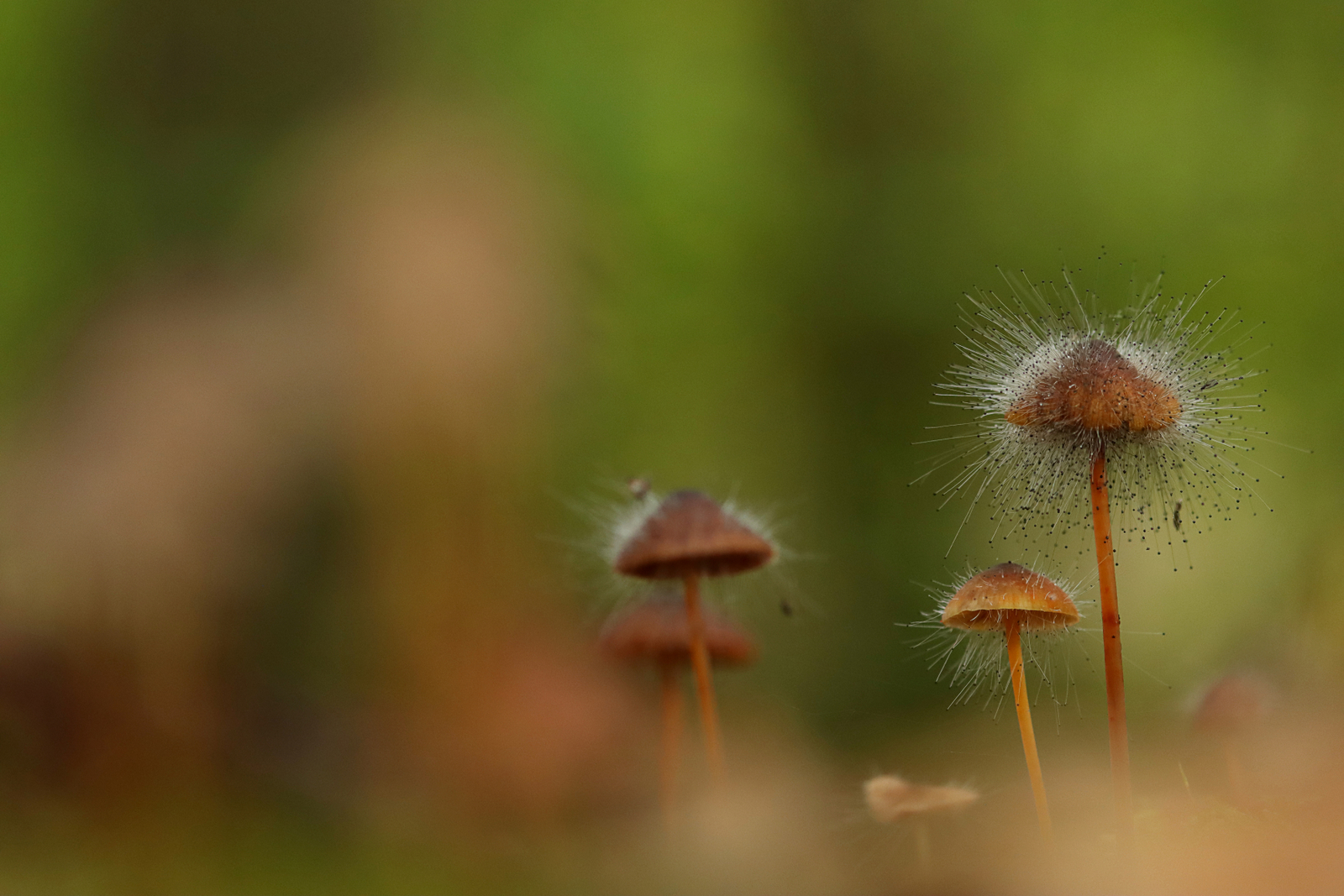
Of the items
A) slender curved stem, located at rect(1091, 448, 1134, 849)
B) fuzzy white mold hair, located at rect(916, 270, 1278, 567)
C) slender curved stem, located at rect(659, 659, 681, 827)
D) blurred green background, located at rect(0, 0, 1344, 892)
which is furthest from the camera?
blurred green background, located at rect(0, 0, 1344, 892)

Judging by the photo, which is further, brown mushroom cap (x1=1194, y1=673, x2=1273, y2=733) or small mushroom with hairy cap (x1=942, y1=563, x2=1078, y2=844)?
brown mushroom cap (x1=1194, y1=673, x2=1273, y2=733)

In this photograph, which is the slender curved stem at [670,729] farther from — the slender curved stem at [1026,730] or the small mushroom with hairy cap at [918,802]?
the slender curved stem at [1026,730]

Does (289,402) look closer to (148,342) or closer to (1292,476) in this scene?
(148,342)

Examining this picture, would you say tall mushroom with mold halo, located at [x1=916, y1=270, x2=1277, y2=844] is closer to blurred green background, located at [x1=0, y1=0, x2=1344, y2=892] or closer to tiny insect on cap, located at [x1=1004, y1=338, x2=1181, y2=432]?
tiny insect on cap, located at [x1=1004, y1=338, x2=1181, y2=432]

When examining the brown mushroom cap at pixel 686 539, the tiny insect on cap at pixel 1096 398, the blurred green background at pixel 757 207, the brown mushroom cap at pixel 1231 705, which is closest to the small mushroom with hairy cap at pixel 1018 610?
the tiny insect on cap at pixel 1096 398

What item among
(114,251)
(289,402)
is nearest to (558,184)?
(114,251)

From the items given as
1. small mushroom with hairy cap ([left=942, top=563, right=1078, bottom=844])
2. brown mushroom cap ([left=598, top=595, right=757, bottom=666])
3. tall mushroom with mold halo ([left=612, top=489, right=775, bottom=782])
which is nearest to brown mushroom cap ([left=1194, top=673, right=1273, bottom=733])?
small mushroom with hairy cap ([left=942, top=563, right=1078, bottom=844])
